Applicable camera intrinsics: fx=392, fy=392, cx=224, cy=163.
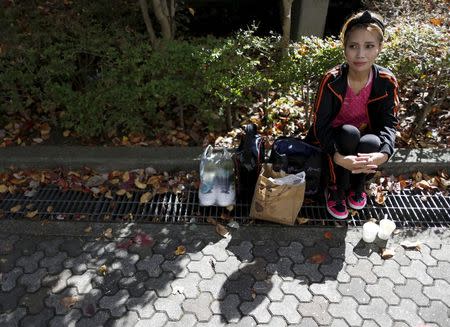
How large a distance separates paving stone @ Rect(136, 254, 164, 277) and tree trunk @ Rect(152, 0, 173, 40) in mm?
2572

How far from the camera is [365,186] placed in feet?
13.2

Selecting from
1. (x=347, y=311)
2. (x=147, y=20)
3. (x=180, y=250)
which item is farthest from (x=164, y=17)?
(x=347, y=311)

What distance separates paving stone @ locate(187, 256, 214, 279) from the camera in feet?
10.6

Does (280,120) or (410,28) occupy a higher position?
(410,28)

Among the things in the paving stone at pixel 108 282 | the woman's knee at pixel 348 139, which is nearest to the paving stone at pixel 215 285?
the paving stone at pixel 108 282

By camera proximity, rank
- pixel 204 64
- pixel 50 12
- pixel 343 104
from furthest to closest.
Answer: pixel 50 12, pixel 204 64, pixel 343 104

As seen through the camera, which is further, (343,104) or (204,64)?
(204,64)

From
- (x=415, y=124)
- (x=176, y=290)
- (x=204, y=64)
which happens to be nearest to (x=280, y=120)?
(x=204, y=64)

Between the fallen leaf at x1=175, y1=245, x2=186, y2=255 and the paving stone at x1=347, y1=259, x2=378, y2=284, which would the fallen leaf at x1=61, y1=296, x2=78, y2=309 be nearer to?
the fallen leaf at x1=175, y1=245, x2=186, y2=255

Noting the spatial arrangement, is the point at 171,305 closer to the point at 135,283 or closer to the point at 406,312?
the point at 135,283

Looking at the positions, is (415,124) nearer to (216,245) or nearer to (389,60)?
(389,60)

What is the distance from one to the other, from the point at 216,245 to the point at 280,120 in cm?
186

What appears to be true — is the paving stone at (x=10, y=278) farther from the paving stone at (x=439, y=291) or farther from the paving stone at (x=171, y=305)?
the paving stone at (x=439, y=291)

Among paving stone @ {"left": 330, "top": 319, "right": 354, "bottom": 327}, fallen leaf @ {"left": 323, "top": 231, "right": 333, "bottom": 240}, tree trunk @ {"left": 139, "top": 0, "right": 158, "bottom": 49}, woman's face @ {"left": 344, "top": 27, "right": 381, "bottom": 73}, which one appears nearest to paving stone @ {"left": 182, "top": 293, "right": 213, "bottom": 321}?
paving stone @ {"left": 330, "top": 319, "right": 354, "bottom": 327}
